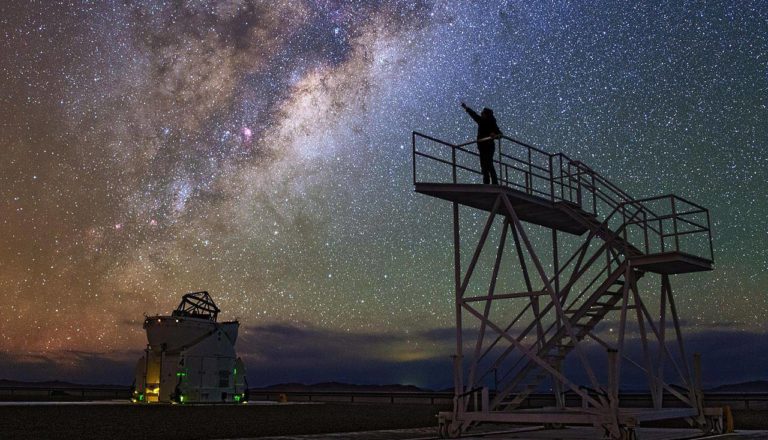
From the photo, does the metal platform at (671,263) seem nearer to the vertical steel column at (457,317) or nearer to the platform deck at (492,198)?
the platform deck at (492,198)

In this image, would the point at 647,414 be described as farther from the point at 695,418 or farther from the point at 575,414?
the point at 695,418

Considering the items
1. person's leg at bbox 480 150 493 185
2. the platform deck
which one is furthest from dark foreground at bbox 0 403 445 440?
person's leg at bbox 480 150 493 185

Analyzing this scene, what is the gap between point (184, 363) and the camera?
44.7 meters

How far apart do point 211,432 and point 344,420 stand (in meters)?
8.69

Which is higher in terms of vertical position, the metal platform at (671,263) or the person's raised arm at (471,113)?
the person's raised arm at (471,113)

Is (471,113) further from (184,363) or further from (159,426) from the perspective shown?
(184,363)

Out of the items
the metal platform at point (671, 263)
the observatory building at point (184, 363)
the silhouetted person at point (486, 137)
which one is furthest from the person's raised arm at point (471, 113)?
the observatory building at point (184, 363)

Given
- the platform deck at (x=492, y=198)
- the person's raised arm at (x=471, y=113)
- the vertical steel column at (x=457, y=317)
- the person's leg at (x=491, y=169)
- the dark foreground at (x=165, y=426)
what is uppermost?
the person's raised arm at (x=471, y=113)

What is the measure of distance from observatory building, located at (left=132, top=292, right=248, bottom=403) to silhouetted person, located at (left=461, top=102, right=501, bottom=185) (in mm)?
29998

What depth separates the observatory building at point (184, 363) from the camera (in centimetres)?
4472

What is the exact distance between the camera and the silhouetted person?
20938 millimetres

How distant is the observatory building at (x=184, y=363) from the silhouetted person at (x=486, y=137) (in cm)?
3000

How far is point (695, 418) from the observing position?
22.2 meters

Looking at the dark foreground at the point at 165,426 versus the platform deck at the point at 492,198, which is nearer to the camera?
the platform deck at the point at 492,198
